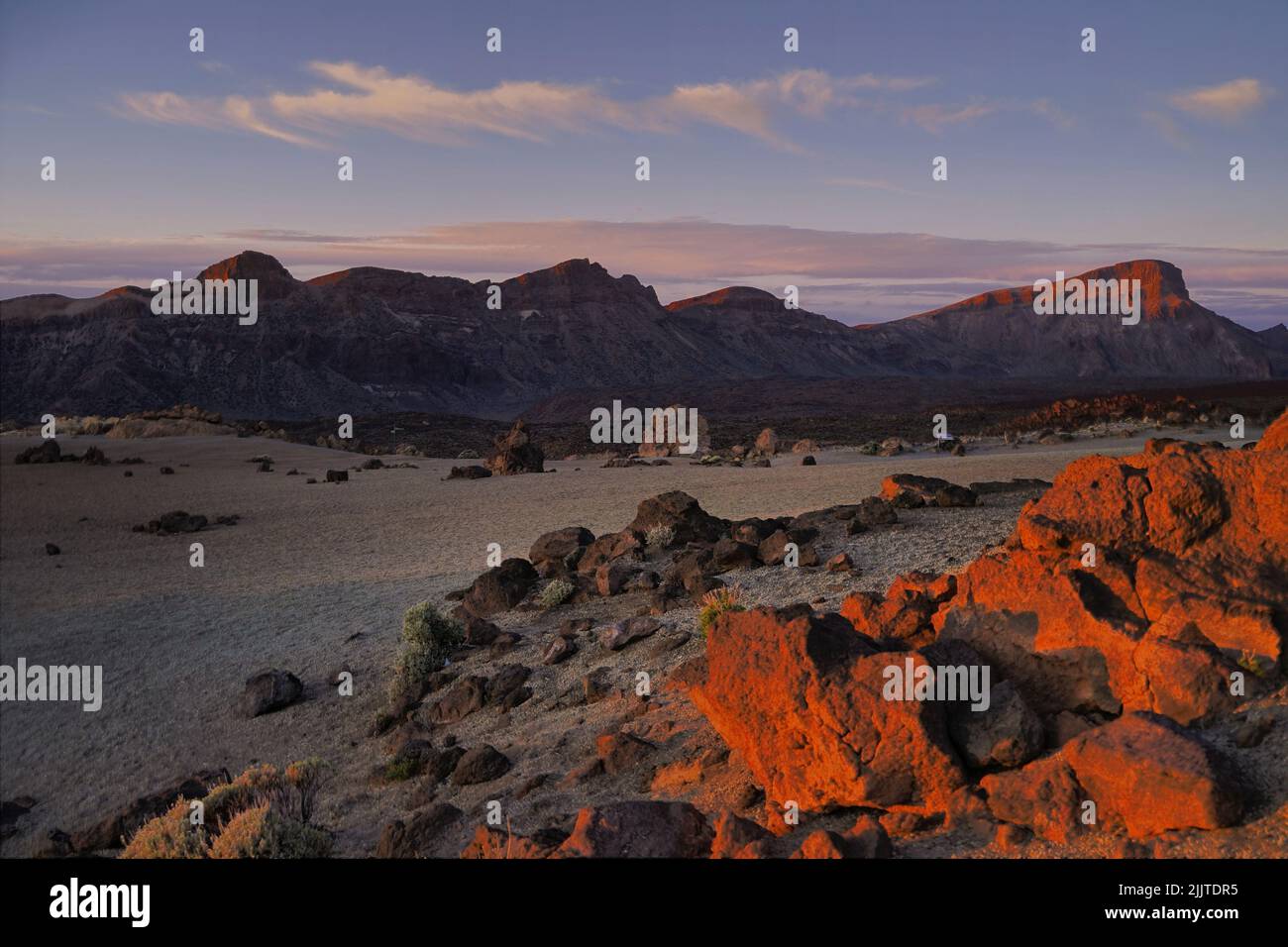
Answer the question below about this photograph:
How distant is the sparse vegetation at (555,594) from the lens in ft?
36.6

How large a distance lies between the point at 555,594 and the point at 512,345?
10802cm

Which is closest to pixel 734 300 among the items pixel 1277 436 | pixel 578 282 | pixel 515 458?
pixel 578 282

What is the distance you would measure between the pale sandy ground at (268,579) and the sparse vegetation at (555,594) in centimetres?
34

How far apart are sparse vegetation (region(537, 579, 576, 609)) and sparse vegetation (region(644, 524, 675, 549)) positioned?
1.74 meters

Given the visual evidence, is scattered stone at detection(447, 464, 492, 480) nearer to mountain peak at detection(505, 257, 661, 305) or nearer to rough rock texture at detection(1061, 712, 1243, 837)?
rough rock texture at detection(1061, 712, 1243, 837)

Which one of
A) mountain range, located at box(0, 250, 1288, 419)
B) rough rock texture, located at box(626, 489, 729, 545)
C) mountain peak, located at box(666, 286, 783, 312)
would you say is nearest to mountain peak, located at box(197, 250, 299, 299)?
mountain range, located at box(0, 250, 1288, 419)

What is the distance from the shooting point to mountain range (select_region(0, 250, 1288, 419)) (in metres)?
85.2

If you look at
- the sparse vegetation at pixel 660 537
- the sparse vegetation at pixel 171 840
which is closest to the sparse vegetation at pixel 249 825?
the sparse vegetation at pixel 171 840

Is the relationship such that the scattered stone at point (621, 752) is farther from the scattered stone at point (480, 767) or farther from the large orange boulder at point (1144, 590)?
the large orange boulder at point (1144, 590)

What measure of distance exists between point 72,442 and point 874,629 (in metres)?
38.1
